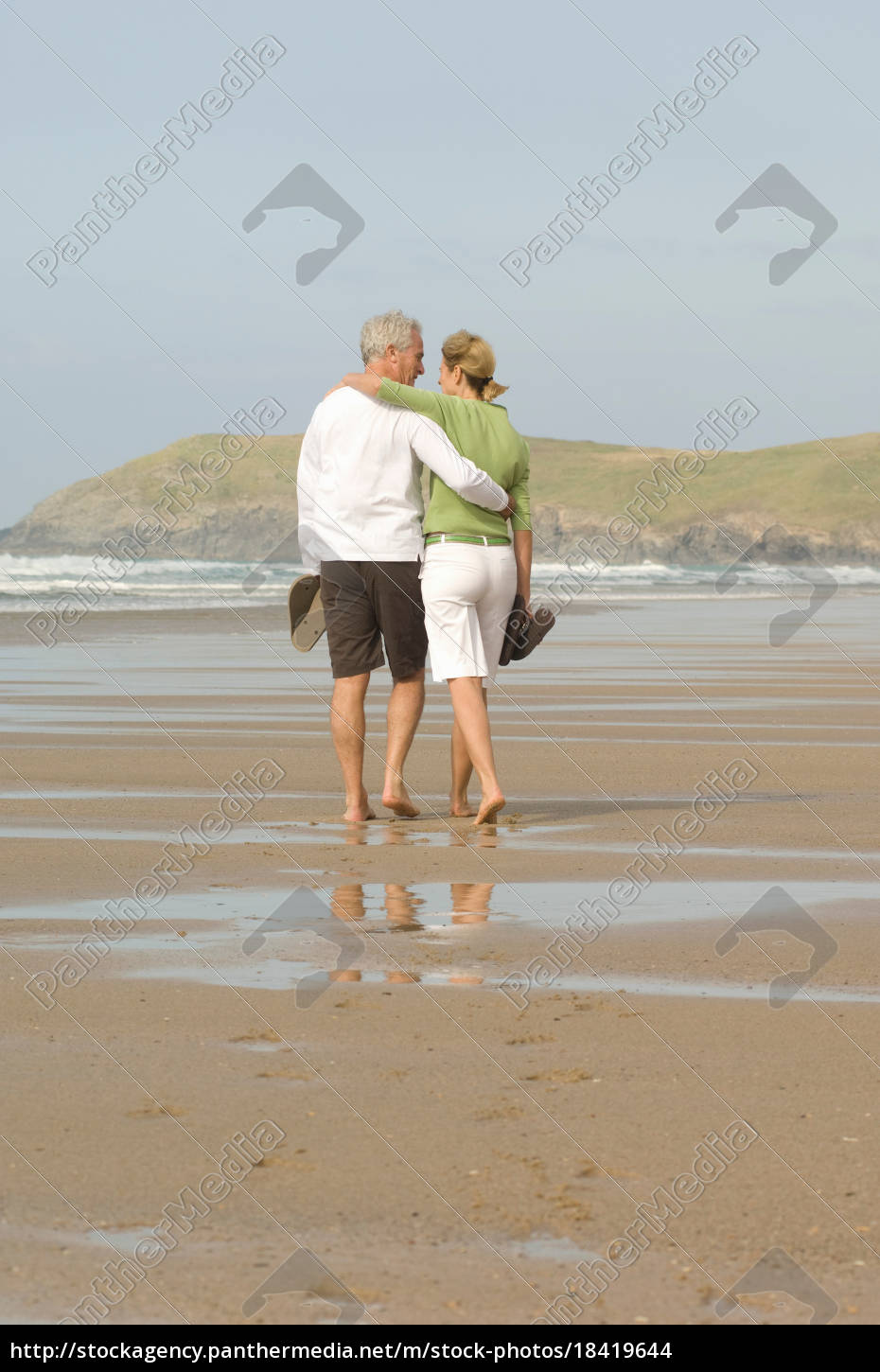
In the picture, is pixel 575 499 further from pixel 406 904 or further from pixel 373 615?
pixel 406 904

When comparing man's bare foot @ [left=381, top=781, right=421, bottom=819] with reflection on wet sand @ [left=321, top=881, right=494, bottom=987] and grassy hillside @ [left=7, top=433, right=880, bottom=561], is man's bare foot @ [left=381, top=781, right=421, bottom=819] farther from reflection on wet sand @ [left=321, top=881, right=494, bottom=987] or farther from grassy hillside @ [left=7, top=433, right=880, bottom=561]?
grassy hillside @ [left=7, top=433, right=880, bottom=561]

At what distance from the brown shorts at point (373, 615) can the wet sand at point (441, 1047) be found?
0.62 m

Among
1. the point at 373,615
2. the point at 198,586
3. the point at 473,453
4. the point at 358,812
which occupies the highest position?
the point at 473,453

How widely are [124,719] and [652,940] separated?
644cm

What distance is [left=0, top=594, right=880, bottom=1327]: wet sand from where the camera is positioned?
2643 mm

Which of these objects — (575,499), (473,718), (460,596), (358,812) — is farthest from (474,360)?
(575,499)

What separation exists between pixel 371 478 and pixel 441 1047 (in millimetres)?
3422

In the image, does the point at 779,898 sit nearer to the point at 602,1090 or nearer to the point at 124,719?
the point at 602,1090

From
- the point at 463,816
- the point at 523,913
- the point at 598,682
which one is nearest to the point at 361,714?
the point at 463,816

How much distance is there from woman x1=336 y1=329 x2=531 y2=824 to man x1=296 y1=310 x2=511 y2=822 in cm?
10

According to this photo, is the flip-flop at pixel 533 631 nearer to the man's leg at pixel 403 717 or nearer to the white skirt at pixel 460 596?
the white skirt at pixel 460 596

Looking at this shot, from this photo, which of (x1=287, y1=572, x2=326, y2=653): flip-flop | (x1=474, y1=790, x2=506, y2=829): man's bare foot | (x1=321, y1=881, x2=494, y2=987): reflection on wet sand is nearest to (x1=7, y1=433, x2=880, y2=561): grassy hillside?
(x1=287, y1=572, x2=326, y2=653): flip-flop

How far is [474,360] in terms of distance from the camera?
684 cm

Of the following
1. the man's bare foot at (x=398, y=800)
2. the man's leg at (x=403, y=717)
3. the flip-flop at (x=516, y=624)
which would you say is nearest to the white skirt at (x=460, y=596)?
the flip-flop at (x=516, y=624)
